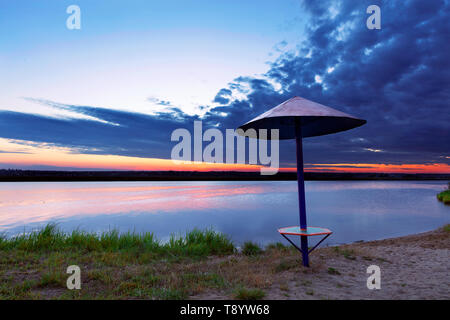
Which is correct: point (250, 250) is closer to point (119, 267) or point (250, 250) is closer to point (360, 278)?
point (360, 278)

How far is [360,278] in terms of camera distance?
5281mm

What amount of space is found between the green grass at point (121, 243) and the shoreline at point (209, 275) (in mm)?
87

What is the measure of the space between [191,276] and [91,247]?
4.31m

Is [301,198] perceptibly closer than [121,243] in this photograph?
Yes

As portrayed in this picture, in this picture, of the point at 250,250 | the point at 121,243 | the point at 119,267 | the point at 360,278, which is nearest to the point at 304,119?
the point at 360,278

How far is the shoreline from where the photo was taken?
434 centimetres

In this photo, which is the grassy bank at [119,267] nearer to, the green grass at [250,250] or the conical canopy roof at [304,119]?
the green grass at [250,250]

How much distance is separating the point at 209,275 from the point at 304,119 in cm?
388

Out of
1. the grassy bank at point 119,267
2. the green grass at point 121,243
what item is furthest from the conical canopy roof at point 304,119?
the green grass at point 121,243

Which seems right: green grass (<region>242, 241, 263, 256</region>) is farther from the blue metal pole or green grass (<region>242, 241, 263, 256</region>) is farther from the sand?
the blue metal pole

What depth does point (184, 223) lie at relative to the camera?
21.5 metres
